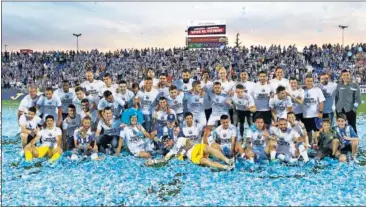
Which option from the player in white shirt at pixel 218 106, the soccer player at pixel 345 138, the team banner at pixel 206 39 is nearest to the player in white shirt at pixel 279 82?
the player in white shirt at pixel 218 106

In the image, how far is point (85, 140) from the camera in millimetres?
11516

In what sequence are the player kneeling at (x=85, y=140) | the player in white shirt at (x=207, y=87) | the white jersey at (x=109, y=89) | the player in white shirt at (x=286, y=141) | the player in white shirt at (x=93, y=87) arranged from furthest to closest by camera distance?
the player in white shirt at (x=93, y=87) < the white jersey at (x=109, y=89) < the player in white shirt at (x=207, y=87) < the player kneeling at (x=85, y=140) < the player in white shirt at (x=286, y=141)

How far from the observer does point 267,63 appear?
137 feet

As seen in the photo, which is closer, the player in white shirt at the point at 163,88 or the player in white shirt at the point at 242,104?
the player in white shirt at the point at 242,104

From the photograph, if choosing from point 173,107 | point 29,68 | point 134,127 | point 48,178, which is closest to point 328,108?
point 173,107

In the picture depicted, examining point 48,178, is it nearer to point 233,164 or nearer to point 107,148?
point 107,148

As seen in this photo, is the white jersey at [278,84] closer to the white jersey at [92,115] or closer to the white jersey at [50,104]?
the white jersey at [92,115]

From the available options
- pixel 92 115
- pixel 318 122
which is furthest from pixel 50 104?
pixel 318 122

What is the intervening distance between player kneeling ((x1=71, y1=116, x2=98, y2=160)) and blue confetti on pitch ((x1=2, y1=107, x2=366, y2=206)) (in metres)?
0.52

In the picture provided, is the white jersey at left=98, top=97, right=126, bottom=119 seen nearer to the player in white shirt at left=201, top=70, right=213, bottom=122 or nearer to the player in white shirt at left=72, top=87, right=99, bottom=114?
the player in white shirt at left=72, top=87, right=99, bottom=114

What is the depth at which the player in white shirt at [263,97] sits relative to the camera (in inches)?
477

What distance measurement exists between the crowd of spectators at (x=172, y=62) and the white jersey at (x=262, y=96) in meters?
25.7

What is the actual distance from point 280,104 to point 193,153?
3082mm

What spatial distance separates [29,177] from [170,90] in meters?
4.57
